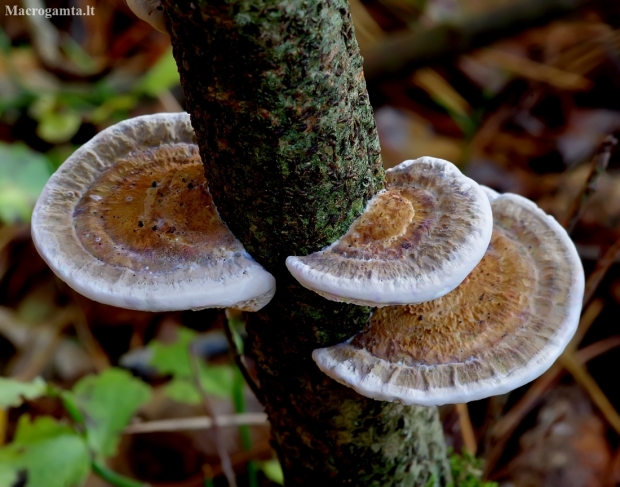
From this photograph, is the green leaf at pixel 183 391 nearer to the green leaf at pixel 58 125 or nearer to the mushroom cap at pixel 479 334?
the mushroom cap at pixel 479 334

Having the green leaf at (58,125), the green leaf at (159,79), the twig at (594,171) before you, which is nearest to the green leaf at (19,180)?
the green leaf at (58,125)

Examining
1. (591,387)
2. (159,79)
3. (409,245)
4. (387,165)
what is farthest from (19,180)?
(591,387)

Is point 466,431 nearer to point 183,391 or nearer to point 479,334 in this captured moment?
point 183,391

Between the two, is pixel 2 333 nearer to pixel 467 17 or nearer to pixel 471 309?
pixel 471 309

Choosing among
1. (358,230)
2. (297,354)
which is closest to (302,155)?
(358,230)

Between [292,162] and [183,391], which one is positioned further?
[183,391]

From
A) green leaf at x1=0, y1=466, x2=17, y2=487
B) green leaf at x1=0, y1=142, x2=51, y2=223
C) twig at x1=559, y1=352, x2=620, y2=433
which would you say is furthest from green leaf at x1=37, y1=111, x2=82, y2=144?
twig at x1=559, y1=352, x2=620, y2=433

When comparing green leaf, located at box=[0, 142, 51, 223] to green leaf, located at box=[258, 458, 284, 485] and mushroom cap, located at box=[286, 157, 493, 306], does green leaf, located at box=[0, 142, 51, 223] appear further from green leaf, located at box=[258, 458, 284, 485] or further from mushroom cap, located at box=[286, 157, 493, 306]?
mushroom cap, located at box=[286, 157, 493, 306]
